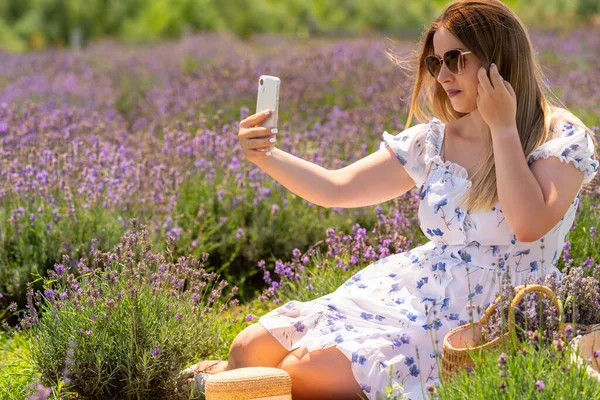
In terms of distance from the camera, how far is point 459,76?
8.82 feet

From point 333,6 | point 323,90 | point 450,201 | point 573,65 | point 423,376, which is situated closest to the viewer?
point 423,376

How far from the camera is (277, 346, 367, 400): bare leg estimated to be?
2648 millimetres

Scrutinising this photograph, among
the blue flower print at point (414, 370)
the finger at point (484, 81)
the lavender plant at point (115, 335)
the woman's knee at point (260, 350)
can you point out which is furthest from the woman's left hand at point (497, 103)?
the lavender plant at point (115, 335)

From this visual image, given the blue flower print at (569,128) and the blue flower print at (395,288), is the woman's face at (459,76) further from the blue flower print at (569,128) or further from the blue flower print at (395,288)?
the blue flower print at (395,288)

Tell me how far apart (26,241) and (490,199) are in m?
2.18

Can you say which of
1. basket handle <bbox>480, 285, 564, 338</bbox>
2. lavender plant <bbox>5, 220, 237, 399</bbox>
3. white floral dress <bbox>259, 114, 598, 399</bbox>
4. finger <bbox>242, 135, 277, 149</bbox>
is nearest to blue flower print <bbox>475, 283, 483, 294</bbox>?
white floral dress <bbox>259, 114, 598, 399</bbox>

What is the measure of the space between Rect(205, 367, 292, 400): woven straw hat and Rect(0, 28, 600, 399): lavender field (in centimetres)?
20

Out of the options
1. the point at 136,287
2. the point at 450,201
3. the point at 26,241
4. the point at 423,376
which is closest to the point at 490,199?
the point at 450,201

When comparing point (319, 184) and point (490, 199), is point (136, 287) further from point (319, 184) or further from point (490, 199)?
point (490, 199)

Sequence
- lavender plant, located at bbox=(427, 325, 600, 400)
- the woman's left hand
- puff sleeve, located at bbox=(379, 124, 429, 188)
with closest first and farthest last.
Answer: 1. lavender plant, located at bbox=(427, 325, 600, 400)
2. the woman's left hand
3. puff sleeve, located at bbox=(379, 124, 429, 188)

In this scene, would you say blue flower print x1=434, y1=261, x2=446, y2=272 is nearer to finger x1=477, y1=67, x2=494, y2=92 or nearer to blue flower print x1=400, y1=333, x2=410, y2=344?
blue flower print x1=400, y1=333, x2=410, y2=344

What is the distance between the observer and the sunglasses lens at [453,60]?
2.65m

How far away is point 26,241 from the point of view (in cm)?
394

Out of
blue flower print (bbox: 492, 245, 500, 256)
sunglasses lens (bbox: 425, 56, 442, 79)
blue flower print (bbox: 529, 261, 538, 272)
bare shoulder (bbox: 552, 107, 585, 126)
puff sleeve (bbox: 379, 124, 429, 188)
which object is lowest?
blue flower print (bbox: 529, 261, 538, 272)
